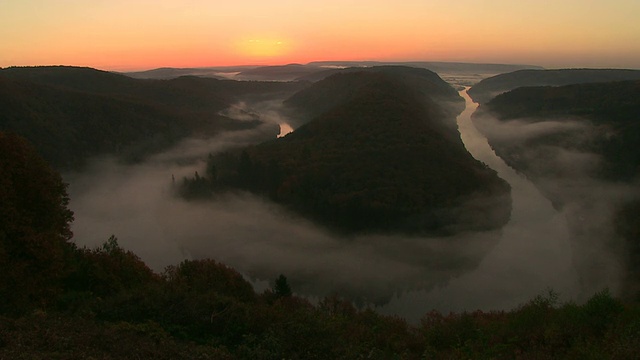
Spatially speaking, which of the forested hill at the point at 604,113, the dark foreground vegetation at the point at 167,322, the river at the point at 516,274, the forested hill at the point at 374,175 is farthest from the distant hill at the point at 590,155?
the dark foreground vegetation at the point at 167,322

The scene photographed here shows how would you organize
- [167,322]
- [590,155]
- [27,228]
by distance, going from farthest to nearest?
[590,155], [27,228], [167,322]

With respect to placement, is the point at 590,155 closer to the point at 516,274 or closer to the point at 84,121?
the point at 516,274

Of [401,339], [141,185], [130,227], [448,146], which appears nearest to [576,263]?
[448,146]

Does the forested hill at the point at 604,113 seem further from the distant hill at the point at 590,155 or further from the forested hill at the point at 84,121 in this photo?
the forested hill at the point at 84,121

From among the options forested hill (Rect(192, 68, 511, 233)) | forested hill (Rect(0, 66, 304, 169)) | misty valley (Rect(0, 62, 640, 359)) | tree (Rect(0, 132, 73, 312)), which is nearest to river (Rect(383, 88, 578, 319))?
misty valley (Rect(0, 62, 640, 359))

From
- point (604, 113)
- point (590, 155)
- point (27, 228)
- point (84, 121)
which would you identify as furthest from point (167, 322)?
point (604, 113)

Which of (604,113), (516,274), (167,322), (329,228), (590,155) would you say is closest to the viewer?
(167,322)
